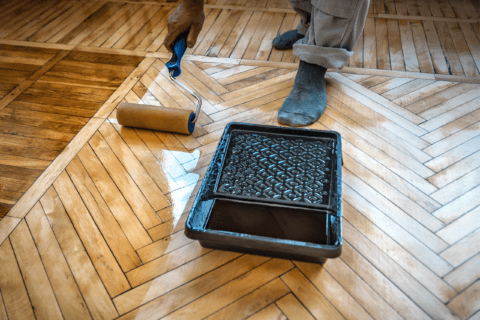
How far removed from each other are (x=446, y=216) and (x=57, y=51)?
6.43 feet

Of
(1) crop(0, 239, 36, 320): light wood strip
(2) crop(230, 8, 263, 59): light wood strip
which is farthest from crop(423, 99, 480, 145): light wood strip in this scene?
(1) crop(0, 239, 36, 320): light wood strip

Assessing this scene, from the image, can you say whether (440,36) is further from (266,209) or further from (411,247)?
(266,209)

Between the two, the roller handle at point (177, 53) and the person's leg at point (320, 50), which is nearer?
the roller handle at point (177, 53)

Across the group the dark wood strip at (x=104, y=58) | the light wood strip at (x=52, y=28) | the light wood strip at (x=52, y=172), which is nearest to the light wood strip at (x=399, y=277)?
the light wood strip at (x=52, y=172)

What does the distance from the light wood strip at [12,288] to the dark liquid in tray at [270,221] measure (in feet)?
1.57

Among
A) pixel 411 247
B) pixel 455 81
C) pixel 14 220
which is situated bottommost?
pixel 14 220

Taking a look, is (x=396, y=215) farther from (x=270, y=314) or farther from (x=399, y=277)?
(x=270, y=314)

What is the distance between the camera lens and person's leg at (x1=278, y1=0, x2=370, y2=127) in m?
1.26

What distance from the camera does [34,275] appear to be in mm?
894

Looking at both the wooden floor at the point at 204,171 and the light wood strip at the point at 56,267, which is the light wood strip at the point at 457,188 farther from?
the light wood strip at the point at 56,267

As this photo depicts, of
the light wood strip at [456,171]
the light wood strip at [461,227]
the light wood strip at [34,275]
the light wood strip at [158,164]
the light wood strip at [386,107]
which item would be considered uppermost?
the light wood strip at [386,107]

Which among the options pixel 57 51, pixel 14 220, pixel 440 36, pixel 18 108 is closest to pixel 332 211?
pixel 14 220

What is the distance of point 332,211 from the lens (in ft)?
2.90

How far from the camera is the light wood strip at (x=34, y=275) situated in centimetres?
83
